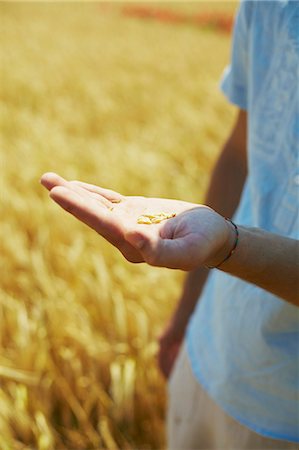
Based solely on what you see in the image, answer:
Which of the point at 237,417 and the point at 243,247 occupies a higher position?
the point at 243,247

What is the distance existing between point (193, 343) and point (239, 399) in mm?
156

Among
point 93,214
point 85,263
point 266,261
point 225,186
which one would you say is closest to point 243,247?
point 266,261

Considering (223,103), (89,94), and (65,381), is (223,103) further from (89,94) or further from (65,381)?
(65,381)

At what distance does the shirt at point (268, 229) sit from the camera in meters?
0.82

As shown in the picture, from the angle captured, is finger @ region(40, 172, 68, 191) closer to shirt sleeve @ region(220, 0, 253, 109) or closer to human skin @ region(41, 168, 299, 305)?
human skin @ region(41, 168, 299, 305)

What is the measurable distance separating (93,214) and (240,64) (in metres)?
0.56

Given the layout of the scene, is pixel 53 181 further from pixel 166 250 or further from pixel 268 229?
pixel 268 229

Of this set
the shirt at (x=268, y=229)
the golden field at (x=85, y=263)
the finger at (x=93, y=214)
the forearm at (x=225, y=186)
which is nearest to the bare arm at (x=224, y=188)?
the forearm at (x=225, y=186)

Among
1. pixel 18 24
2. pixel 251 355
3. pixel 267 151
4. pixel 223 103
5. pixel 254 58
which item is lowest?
pixel 18 24

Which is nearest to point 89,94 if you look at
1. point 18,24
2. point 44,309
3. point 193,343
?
point 44,309

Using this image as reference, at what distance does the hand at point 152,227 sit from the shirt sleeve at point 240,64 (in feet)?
1.36

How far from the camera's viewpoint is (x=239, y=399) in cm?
93

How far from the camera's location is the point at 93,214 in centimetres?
58

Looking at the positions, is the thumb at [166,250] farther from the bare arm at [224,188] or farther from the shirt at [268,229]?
the bare arm at [224,188]
